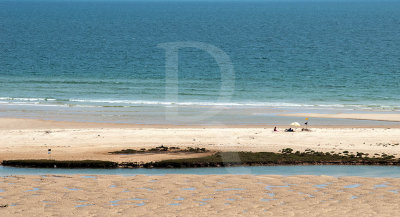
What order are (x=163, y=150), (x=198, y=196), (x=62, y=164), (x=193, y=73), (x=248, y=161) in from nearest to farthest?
(x=198, y=196) → (x=62, y=164) → (x=248, y=161) → (x=163, y=150) → (x=193, y=73)

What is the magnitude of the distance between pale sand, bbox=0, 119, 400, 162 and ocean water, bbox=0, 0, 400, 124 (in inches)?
360

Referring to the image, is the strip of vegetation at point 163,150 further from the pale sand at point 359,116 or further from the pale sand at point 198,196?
the pale sand at point 359,116

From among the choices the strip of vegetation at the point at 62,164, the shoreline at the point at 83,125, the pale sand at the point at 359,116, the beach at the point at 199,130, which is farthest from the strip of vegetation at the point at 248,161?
the pale sand at the point at 359,116

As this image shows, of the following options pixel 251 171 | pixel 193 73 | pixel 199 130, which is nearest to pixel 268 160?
pixel 251 171

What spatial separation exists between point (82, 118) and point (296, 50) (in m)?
80.4

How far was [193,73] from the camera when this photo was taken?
110 m

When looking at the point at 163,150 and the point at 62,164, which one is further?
the point at 163,150

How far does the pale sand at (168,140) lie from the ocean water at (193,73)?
30.0 ft

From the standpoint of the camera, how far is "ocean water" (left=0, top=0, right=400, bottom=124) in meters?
79.9

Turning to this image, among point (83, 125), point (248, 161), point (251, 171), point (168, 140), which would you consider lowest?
point (251, 171)

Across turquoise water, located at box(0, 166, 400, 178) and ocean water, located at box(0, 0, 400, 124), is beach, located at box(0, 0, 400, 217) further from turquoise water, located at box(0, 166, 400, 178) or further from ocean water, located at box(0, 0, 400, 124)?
ocean water, located at box(0, 0, 400, 124)

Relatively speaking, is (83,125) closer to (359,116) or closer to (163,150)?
(163,150)

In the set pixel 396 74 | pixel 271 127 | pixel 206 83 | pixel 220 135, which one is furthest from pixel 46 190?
pixel 396 74

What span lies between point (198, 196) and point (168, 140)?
18.0 meters
